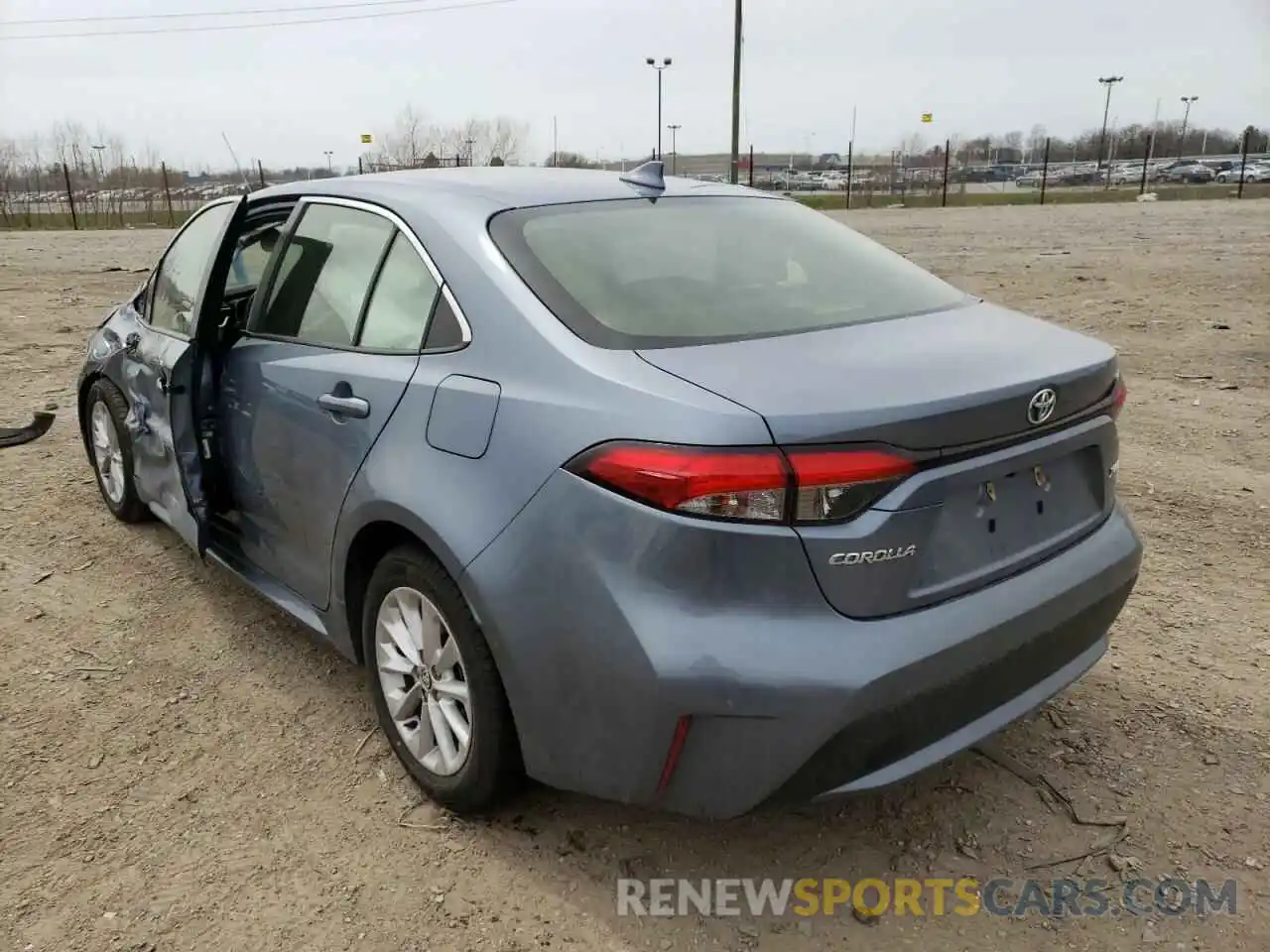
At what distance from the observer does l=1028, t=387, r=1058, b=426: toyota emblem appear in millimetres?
2197

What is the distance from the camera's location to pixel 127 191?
3769cm

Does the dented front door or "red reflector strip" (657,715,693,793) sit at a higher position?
the dented front door

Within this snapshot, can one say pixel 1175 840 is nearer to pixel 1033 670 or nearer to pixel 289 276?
pixel 1033 670

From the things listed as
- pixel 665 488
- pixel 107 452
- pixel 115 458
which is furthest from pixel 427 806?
pixel 107 452

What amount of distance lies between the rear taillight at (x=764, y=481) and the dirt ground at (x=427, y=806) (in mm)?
780

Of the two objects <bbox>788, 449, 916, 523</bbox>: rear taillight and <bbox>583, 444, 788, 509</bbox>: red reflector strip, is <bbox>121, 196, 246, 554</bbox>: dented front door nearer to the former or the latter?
A: <bbox>583, 444, 788, 509</bbox>: red reflector strip

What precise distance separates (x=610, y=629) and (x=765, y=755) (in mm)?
405

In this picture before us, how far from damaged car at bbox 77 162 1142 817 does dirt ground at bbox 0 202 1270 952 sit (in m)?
0.29

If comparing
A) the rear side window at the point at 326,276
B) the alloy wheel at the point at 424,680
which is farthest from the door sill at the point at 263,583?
the rear side window at the point at 326,276

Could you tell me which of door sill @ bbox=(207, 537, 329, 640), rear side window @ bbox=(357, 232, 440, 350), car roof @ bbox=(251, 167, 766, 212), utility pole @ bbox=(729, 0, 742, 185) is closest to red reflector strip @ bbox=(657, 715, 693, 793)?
rear side window @ bbox=(357, 232, 440, 350)

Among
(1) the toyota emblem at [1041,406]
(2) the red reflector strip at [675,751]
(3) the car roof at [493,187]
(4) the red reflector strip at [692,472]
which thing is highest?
(3) the car roof at [493,187]

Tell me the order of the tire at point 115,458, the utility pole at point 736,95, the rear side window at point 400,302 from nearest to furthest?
1. the rear side window at point 400,302
2. the tire at point 115,458
3. the utility pole at point 736,95

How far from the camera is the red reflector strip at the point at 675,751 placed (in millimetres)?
1994

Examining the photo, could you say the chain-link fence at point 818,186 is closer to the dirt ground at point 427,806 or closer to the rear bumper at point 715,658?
the dirt ground at point 427,806
